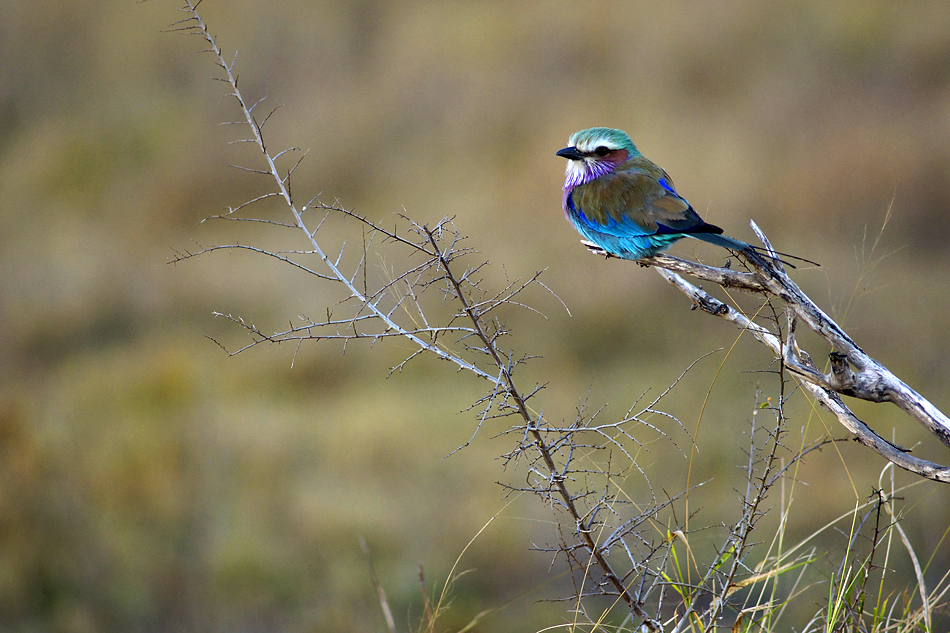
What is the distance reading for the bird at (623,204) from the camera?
2.12 metres

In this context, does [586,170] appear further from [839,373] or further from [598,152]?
[839,373]

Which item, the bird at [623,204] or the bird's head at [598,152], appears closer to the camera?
the bird at [623,204]

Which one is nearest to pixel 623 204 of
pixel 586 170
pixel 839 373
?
pixel 586 170

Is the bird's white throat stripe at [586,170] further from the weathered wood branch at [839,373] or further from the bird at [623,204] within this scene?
the weathered wood branch at [839,373]

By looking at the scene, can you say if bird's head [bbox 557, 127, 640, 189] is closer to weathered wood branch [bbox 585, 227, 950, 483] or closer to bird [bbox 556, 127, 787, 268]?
bird [bbox 556, 127, 787, 268]

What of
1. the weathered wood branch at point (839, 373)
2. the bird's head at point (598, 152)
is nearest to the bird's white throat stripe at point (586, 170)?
the bird's head at point (598, 152)

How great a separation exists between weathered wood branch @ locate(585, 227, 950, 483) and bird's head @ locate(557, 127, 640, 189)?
31.2 inches

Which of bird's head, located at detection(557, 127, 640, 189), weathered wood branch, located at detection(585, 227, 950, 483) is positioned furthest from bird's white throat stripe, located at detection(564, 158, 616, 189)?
weathered wood branch, located at detection(585, 227, 950, 483)

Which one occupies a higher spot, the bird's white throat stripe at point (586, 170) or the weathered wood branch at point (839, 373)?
the bird's white throat stripe at point (586, 170)

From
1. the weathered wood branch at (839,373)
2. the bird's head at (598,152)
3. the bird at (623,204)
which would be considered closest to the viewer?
the weathered wood branch at (839,373)

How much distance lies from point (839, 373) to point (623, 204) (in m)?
0.91

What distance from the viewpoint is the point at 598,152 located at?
2615 millimetres

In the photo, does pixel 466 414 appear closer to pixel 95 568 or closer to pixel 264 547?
pixel 264 547

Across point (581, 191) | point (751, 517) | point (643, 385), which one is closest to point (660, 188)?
point (581, 191)
